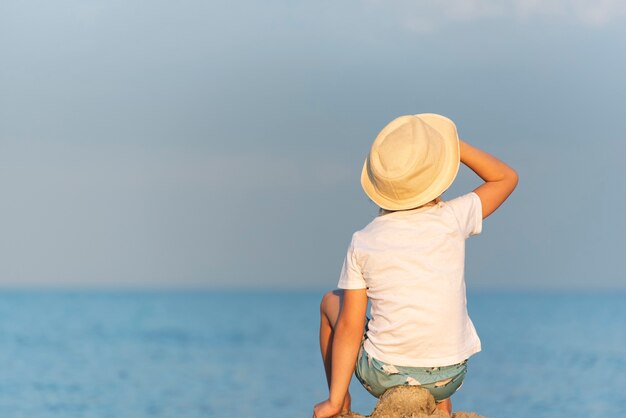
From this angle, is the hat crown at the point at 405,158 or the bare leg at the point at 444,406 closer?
the hat crown at the point at 405,158

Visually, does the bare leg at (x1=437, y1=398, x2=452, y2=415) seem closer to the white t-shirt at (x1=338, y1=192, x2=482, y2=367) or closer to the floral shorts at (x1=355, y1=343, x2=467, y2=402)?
the floral shorts at (x1=355, y1=343, x2=467, y2=402)

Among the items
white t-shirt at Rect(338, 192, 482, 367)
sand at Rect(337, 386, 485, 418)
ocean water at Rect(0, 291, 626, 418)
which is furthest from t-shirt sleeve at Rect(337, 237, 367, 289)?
ocean water at Rect(0, 291, 626, 418)

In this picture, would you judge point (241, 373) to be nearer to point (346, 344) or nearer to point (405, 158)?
point (346, 344)

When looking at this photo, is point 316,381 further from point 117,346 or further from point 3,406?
point 117,346

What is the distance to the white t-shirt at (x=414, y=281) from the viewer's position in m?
4.34

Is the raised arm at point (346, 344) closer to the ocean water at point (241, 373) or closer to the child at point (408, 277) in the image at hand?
the child at point (408, 277)

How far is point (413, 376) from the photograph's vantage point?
4.37 metres

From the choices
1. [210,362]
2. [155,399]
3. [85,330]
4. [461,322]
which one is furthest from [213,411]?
[85,330]

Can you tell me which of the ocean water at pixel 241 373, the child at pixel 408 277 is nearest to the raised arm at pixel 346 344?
the child at pixel 408 277

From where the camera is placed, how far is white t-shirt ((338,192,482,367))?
434 centimetres

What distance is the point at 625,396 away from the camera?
20609mm

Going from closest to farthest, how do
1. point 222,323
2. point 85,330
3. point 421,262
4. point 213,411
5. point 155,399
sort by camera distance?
point 421,262 < point 213,411 < point 155,399 < point 85,330 < point 222,323

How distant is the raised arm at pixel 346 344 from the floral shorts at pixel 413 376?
0.28 feet

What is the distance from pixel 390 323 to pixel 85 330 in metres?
42.0
